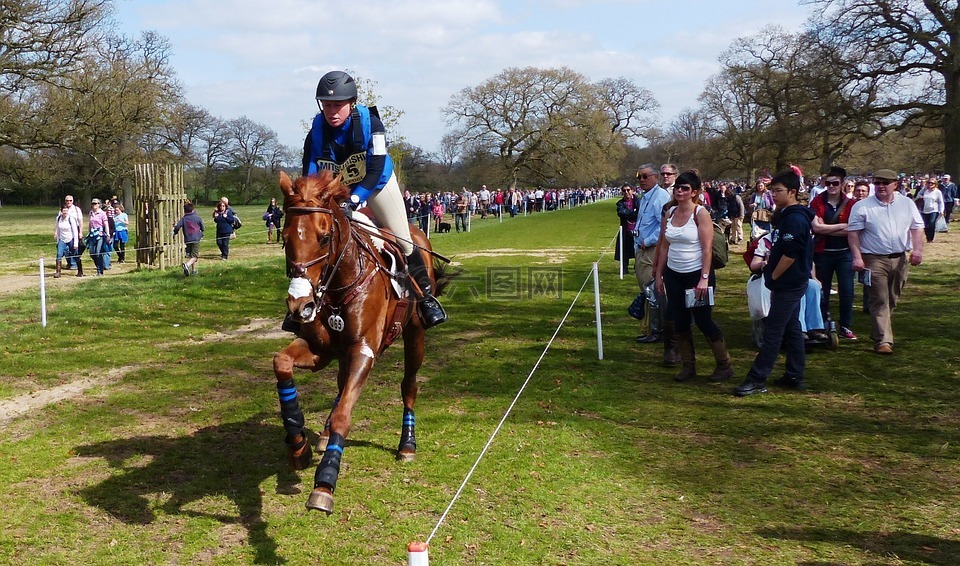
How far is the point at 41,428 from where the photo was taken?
22.5ft

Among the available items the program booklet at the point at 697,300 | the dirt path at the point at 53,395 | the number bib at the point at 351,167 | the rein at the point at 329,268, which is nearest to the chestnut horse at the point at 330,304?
the rein at the point at 329,268

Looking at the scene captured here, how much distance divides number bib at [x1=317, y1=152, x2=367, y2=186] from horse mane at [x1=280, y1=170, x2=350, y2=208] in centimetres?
85

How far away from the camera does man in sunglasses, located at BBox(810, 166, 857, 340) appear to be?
374 inches

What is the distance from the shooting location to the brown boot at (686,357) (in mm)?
8117

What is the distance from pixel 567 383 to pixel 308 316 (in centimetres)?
457

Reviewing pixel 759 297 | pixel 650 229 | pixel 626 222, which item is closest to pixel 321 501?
Result: pixel 759 297

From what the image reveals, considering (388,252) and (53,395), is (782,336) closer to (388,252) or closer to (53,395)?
(388,252)

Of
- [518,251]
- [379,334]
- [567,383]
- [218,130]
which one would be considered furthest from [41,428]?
[218,130]

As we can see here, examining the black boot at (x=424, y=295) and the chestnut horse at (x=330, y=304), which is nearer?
the chestnut horse at (x=330, y=304)

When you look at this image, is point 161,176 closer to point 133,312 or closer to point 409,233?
point 133,312

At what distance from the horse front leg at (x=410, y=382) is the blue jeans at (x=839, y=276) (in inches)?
225

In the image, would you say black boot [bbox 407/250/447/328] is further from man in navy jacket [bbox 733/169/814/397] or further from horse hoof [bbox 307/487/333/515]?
man in navy jacket [bbox 733/169/814/397]

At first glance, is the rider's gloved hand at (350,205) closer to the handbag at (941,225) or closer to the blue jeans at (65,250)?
the blue jeans at (65,250)

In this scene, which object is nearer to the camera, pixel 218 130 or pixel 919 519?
pixel 919 519
